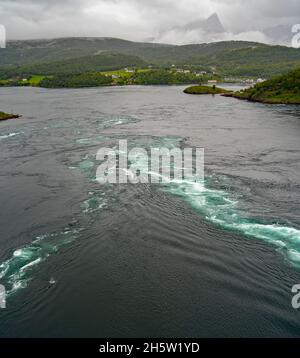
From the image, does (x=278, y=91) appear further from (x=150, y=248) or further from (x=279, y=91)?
(x=150, y=248)

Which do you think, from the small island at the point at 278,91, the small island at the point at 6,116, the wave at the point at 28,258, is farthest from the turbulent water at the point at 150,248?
the small island at the point at 278,91

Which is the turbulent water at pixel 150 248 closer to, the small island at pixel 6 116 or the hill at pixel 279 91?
the small island at pixel 6 116

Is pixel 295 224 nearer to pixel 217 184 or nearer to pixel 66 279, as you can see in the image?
pixel 217 184

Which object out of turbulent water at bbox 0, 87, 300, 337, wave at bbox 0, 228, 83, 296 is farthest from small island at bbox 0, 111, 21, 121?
wave at bbox 0, 228, 83, 296

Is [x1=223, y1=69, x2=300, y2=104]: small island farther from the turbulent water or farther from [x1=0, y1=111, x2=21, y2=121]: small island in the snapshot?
[x1=0, y1=111, x2=21, y2=121]: small island
